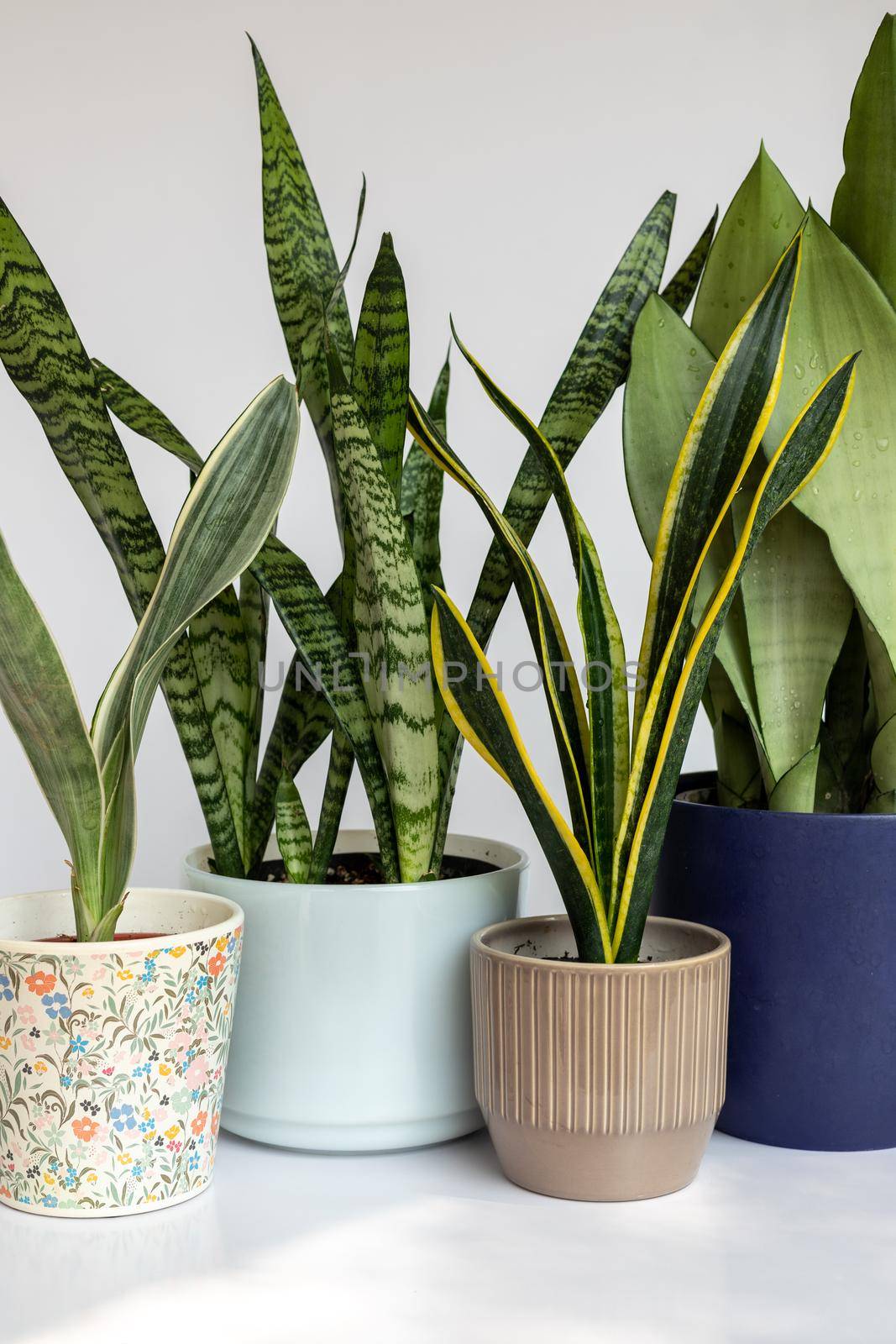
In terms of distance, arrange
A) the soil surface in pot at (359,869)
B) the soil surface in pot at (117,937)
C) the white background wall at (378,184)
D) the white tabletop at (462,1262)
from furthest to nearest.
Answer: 1. the white background wall at (378,184)
2. the soil surface in pot at (359,869)
3. the soil surface in pot at (117,937)
4. the white tabletop at (462,1262)

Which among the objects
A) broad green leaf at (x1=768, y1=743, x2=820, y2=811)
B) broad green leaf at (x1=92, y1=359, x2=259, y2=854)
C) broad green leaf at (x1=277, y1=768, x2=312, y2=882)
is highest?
broad green leaf at (x1=92, y1=359, x2=259, y2=854)

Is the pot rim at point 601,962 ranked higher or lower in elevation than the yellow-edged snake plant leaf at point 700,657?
lower

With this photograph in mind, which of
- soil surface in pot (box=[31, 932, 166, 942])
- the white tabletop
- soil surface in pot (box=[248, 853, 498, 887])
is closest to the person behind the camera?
the white tabletop

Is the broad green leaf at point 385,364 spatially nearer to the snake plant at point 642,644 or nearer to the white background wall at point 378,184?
the snake plant at point 642,644

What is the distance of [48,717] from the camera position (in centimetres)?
48

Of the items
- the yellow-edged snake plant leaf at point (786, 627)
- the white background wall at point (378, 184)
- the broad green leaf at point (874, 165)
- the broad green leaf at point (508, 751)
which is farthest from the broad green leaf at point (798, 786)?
the white background wall at point (378, 184)

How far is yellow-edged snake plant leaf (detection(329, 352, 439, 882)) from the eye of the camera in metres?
0.56

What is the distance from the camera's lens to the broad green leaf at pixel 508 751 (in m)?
0.53

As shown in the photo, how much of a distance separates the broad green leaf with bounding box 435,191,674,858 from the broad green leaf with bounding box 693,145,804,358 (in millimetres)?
27

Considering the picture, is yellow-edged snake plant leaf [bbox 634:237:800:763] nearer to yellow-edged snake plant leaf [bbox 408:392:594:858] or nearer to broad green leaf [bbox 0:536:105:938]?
yellow-edged snake plant leaf [bbox 408:392:594:858]

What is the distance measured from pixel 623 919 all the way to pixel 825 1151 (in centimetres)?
16

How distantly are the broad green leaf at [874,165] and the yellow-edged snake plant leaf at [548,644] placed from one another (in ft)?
0.71

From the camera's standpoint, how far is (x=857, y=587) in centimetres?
57

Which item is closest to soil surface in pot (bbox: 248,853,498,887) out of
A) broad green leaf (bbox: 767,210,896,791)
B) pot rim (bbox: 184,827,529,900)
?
pot rim (bbox: 184,827,529,900)
